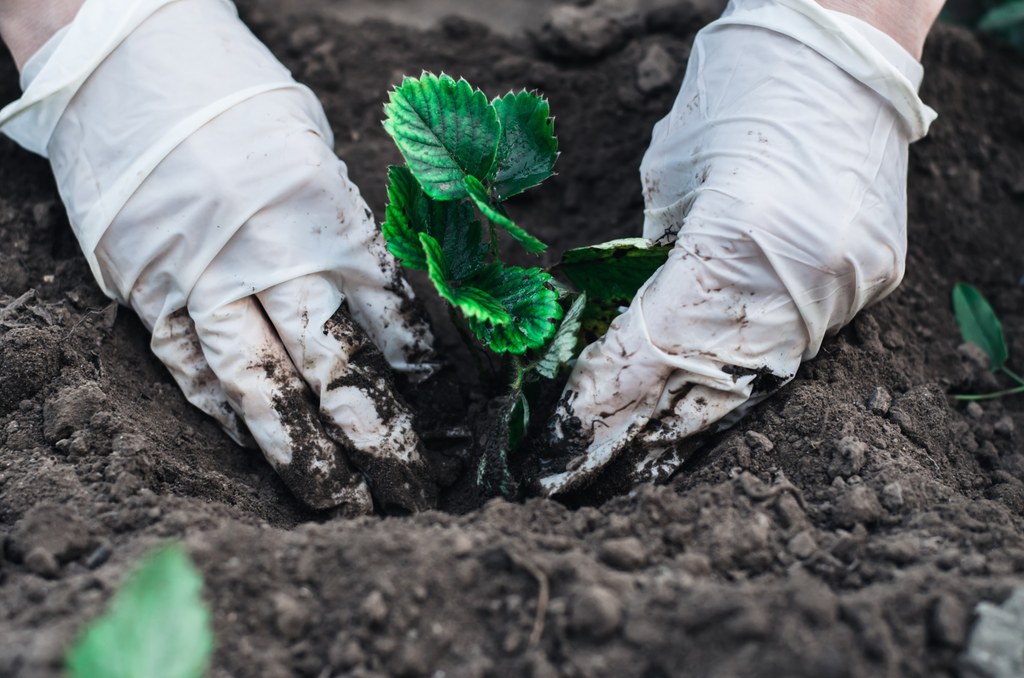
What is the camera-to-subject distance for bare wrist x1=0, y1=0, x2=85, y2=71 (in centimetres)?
148

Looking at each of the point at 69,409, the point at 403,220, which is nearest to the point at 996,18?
the point at 403,220

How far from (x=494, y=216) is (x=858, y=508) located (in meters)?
0.59

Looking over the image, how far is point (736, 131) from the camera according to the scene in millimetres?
1355

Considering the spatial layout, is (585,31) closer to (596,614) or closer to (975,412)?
(975,412)

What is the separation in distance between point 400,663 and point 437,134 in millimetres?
707

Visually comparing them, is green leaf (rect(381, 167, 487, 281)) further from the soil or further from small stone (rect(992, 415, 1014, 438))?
small stone (rect(992, 415, 1014, 438))

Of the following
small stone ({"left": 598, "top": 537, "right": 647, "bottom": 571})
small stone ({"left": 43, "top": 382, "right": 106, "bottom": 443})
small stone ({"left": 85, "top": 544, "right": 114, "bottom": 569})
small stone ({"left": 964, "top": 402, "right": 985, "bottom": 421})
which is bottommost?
small stone ({"left": 964, "top": 402, "right": 985, "bottom": 421})

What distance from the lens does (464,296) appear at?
1.20m

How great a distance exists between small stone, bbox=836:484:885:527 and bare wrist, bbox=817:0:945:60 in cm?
76

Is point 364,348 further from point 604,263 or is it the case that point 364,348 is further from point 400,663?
point 400,663

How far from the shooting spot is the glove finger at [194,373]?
140 centimetres

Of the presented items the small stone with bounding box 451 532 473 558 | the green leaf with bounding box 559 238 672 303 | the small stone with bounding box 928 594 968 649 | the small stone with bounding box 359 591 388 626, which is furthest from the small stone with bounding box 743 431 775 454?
the small stone with bounding box 359 591 388 626

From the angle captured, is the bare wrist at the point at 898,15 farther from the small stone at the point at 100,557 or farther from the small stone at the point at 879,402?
the small stone at the point at 100,557

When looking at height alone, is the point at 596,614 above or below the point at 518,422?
above
